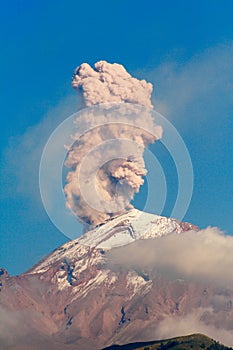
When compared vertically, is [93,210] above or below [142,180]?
below

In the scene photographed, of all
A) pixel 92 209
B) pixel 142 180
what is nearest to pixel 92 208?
pixel 92 209

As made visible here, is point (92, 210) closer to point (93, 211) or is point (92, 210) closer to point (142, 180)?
point (93, 211)

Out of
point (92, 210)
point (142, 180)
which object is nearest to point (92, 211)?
point (92, 210)

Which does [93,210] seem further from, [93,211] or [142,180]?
[142,180]

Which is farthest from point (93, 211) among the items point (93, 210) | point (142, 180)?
point (142, 180)

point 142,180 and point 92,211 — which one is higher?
point 142,180

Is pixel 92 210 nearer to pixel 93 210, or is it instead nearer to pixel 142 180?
pixel 93 210

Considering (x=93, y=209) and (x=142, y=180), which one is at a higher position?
(x=142, y=180)
